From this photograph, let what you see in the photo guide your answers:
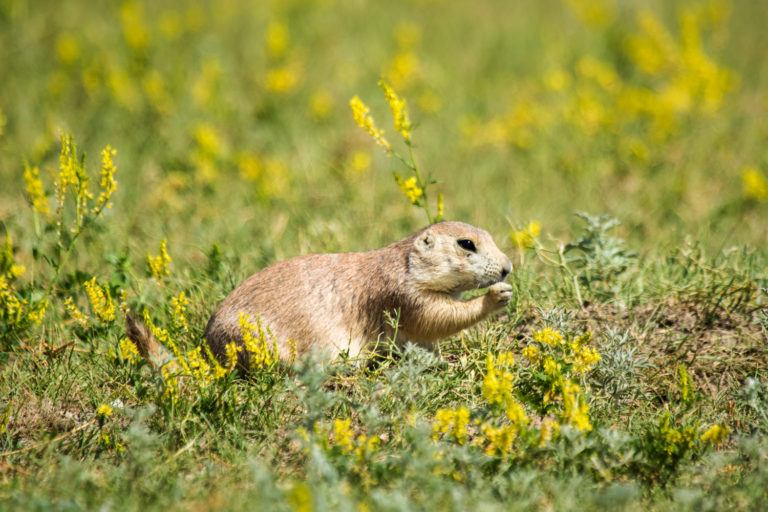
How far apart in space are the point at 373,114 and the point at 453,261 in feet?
14.5

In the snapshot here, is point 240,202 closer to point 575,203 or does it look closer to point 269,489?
point 575,203

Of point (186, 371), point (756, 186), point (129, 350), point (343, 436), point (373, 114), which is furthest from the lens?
point (373, 114)

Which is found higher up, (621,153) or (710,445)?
(621,153)

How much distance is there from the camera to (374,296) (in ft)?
12.9

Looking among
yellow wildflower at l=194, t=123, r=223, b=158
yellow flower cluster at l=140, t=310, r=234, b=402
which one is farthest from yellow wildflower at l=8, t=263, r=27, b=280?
yellow wildflower at l=194, t=123, r=223, b=158

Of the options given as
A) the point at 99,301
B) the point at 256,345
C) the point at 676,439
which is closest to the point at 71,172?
the point at 99,301

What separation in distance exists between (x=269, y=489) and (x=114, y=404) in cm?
132

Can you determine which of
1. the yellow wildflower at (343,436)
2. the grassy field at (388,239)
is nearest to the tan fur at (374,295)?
the grassy field at (388,239)

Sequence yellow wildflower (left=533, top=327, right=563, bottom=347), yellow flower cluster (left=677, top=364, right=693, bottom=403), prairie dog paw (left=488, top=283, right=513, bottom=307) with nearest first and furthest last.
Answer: yellow flower cluster (left=677, top=364, right=693, bottom=403) < yellow wildflower (left=533, top=327, right=563, bottom=347) < prairie dog paw (left=488, top=283, right=513, bottom=307)

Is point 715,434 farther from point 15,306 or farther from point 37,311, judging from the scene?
point 15,306

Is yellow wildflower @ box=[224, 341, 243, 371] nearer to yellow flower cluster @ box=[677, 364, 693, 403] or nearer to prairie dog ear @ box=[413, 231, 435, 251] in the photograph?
prairie dog ear @ box=[413, 231, 435, 251]

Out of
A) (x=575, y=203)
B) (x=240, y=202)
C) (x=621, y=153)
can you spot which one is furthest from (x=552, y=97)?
(x=240, y=202)

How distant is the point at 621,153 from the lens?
7.36 m

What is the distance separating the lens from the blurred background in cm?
607
